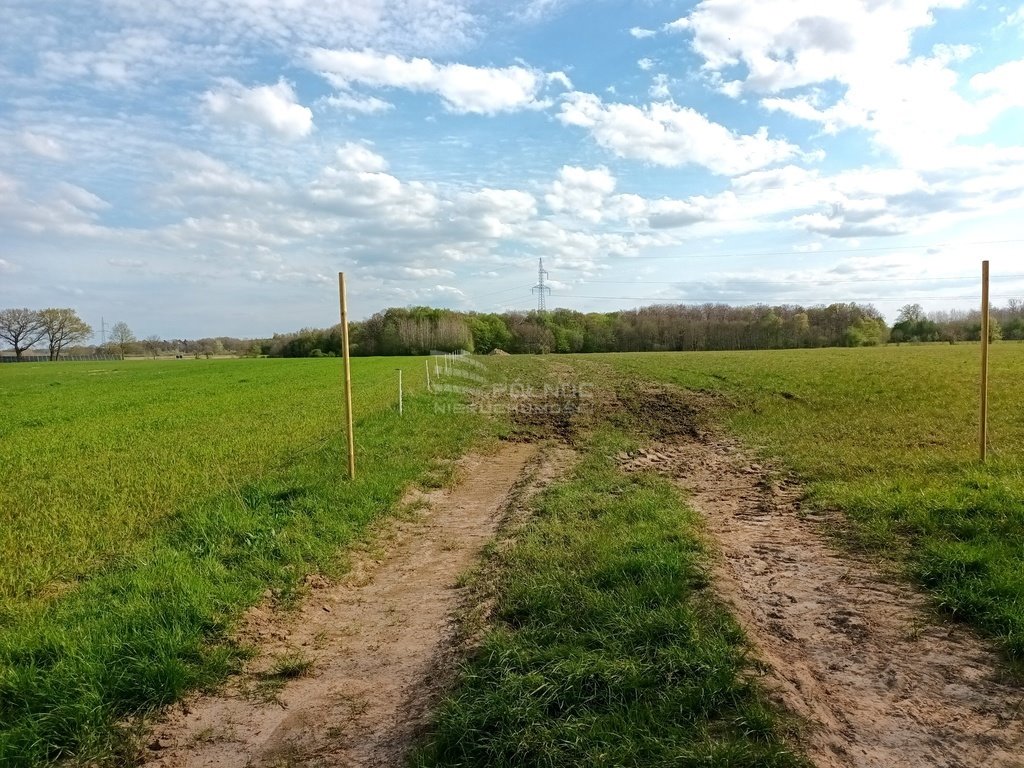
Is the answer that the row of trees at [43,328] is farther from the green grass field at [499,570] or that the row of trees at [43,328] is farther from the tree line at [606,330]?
the green grass field at [499,570]

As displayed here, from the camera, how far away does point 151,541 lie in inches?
260

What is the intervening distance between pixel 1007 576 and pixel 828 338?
304 feet

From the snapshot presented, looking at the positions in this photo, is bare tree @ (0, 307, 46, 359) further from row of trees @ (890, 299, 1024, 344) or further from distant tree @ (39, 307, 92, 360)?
row of trees @ (890, 299, 1024, 344)

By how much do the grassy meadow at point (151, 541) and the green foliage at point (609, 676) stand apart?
2085mm

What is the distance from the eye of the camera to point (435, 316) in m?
105

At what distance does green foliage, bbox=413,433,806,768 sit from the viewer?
3.01 meters

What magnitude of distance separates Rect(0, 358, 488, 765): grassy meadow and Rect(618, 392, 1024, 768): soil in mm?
3921

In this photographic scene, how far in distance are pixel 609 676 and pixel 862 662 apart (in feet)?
5.92

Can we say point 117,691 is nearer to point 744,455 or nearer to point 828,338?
point 744,455

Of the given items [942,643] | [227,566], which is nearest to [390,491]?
[227,566]

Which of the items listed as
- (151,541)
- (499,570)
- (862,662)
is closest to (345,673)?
(499,570)

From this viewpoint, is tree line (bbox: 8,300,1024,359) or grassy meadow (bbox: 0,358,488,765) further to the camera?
tree line (bbox: 8,300,1024,359)

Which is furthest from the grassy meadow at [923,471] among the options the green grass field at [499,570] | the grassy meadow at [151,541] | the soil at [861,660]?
the grassy meadow at [151,541]
